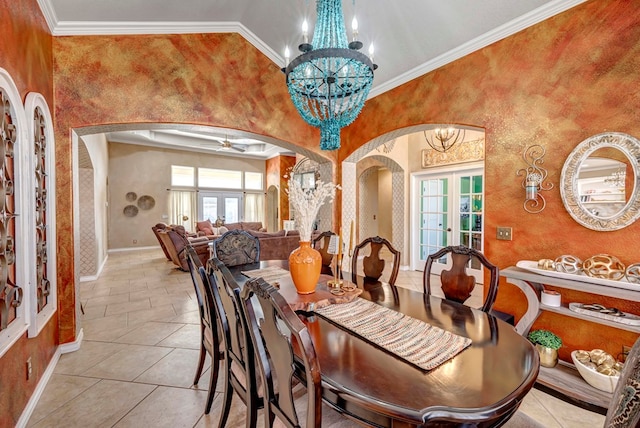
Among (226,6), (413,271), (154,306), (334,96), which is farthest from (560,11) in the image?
(154,306)

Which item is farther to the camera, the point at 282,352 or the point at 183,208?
the point at 183,208

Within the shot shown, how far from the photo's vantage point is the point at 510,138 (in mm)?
2668

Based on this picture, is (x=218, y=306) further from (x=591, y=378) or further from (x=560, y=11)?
(x=560, y=11)

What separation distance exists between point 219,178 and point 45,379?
355 inches

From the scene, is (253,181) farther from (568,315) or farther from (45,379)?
(568,315)

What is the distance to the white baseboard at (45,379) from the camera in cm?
186

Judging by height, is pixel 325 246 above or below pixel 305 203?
below

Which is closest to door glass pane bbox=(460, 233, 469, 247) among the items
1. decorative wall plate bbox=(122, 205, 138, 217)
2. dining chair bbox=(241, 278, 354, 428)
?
dining chair bbox=(241, 278, 354, 428)

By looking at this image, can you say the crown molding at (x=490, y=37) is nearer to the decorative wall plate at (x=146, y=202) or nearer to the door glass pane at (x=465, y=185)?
the door glass pane at (x=465, y=185)

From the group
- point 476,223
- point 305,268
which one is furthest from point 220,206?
point 305,268

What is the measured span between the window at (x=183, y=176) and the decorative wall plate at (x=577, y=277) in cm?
1000

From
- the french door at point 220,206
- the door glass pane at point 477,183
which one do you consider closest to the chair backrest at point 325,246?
the door glass pane at point 477,183

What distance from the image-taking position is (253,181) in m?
11.5

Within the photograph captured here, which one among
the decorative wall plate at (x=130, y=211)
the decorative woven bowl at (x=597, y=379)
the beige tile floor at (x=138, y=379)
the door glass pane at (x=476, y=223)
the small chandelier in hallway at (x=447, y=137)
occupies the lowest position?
the beige tile floor at (x=138, y=379)
